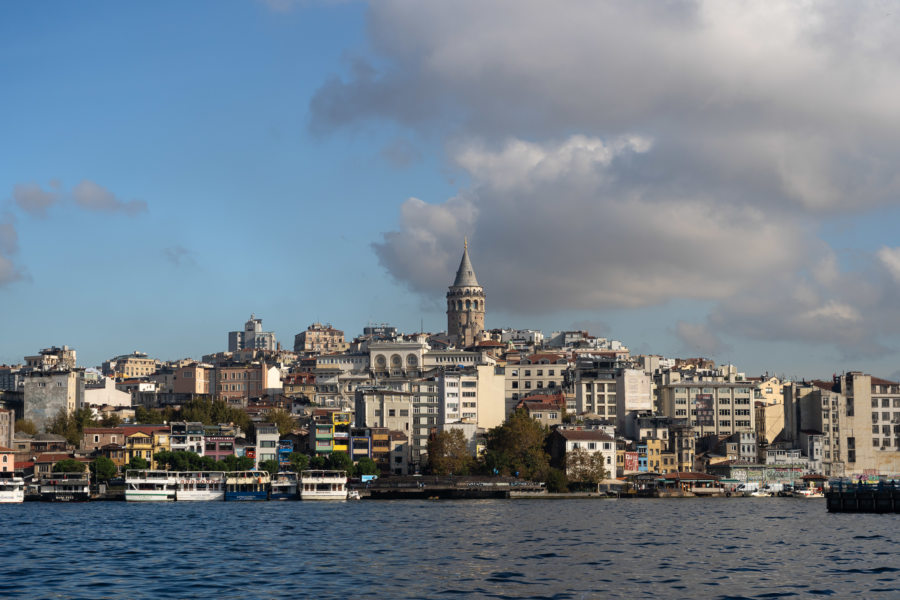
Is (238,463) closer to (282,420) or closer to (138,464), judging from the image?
(138,464)

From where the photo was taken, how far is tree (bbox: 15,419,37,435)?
382 feet

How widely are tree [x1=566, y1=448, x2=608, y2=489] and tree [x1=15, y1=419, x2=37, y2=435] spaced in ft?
173

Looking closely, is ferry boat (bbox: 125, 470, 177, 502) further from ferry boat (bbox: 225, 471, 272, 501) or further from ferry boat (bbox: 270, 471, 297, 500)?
ferry boat (bbox: 270, 471, 297, 500)

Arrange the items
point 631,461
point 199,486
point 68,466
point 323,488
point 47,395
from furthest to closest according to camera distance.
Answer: point 47,395, point 631,461, point 68,466, point 199,486, point 323,488

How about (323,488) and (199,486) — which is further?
(199,486)

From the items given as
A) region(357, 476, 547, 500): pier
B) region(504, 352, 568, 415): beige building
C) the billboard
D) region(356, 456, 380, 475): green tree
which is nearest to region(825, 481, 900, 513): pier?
region(357, 476, 547, 500): pier

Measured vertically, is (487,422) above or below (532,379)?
below

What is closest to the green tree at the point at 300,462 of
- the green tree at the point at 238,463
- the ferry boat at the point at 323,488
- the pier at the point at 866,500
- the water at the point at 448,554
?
the green tree at the point at 238,463

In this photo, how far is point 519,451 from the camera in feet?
335

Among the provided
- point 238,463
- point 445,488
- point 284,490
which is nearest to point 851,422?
point 445,488

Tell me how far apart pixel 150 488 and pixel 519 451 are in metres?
30.6

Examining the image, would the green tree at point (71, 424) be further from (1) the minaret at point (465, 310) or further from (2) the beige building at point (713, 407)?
(1) the minaret at point (465, 310)

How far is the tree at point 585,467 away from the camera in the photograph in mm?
101000

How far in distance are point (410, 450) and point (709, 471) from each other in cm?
2841
